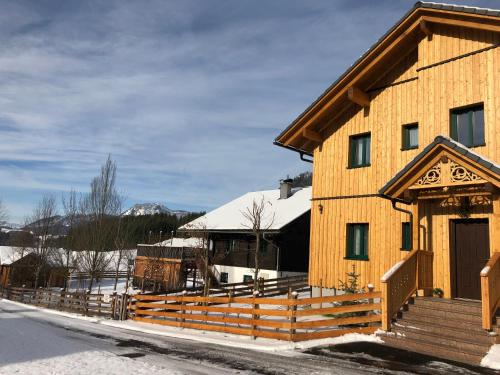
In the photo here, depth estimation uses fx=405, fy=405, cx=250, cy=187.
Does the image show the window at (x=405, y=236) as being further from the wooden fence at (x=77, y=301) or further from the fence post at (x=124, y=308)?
the wooden fence at (x=77, y=301)

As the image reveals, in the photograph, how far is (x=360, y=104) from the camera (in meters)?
15.5

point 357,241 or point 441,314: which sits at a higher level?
point 357,241

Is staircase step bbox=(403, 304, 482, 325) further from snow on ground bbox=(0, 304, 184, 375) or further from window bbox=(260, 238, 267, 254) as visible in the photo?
window bbox=(260, 238, 267, 254)

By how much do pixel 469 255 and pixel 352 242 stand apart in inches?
167

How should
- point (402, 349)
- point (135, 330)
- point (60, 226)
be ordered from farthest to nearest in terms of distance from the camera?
point (60, 226)
point (135, 330)
point (402, 349)

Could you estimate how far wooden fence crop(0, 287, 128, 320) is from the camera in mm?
18406

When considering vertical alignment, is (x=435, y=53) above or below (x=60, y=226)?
above

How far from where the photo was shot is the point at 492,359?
8258mm

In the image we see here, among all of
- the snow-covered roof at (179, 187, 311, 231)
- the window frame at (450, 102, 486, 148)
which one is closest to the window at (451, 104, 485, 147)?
the window frame at (450, 102, 486, 148)

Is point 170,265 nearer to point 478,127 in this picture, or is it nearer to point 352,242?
point 352,242

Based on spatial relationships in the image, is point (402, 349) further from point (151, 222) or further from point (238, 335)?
point (151, 222)

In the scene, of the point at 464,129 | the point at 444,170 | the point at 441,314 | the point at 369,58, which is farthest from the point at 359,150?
the point at 441,314

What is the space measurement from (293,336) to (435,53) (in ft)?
34.3

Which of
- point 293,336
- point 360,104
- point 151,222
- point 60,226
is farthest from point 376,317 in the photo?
point 151,222
